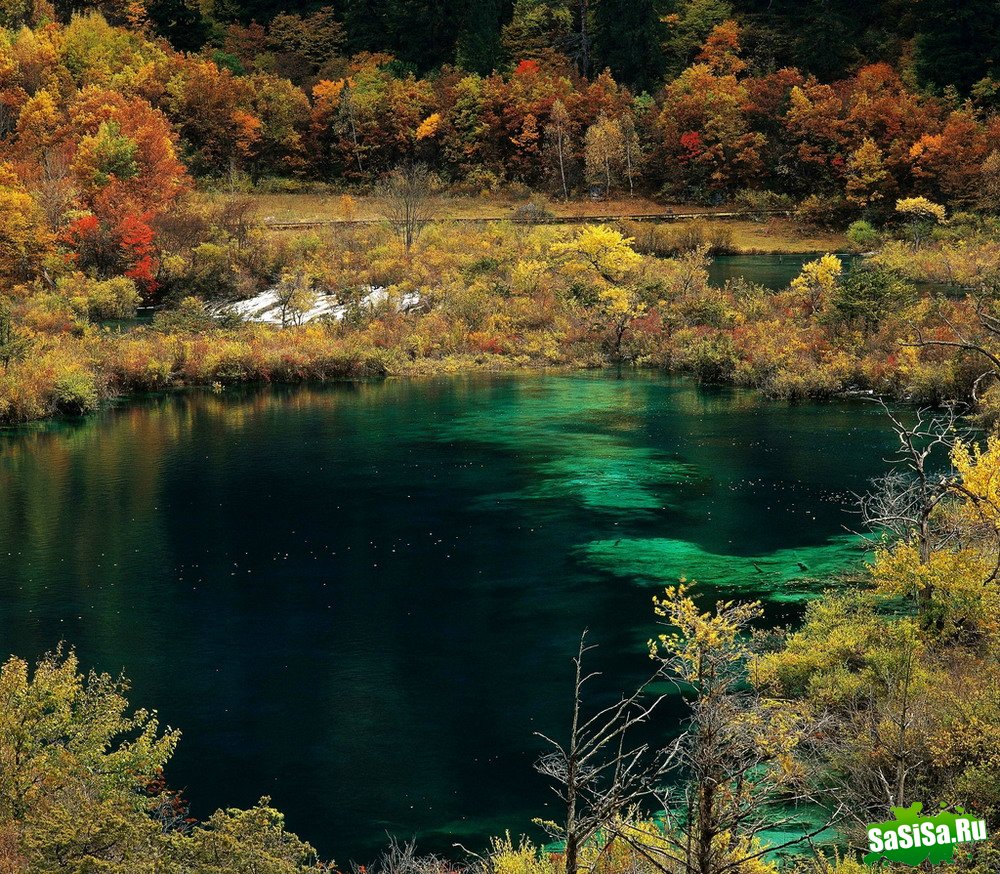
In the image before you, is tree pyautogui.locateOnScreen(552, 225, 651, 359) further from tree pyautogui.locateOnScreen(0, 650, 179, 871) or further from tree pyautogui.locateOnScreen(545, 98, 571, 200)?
tree pyautogui.locateOnScreen(0, 650, 179, 871)

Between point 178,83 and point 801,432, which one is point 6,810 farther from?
point 178,83

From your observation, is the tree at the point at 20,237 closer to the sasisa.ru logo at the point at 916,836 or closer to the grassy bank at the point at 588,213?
the grassy bank at the point at 588,213

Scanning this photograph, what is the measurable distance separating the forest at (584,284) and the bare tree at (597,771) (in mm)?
188

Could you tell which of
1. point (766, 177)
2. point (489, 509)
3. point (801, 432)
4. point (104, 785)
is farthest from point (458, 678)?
point (766, 177)

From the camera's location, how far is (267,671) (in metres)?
23.8

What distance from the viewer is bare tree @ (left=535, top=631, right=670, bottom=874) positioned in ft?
34.2

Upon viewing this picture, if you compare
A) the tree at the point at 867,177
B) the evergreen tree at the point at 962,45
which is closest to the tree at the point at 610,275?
the tree at the point at 867,177

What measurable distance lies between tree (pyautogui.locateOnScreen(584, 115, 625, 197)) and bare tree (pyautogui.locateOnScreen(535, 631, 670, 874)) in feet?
262

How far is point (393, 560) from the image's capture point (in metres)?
30.4

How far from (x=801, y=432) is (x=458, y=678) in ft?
74.3

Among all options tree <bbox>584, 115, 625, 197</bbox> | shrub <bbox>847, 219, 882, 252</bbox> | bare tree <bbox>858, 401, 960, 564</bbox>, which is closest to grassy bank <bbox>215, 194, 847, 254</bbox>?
tree <bbox>584, 115, 625, 197</bbox>

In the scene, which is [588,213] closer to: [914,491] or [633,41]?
[633,41]

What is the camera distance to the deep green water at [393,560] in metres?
20.3

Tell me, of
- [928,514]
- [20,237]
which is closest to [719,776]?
[928,514]
